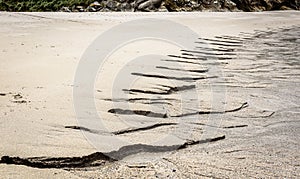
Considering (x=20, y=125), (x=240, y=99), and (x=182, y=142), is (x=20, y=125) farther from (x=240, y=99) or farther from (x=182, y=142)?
(x=240, y=99)

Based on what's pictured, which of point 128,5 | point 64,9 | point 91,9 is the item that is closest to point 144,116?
point 128,5

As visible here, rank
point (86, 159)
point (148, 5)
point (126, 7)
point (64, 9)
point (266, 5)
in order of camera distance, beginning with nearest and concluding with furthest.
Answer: point (86, 159) < point (148, 5) < point (126, 7) < point (64, 9) < point (266, 5)

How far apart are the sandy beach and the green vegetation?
31.6ft

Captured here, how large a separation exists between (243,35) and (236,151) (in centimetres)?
425

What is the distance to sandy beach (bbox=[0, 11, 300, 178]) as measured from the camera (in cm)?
117

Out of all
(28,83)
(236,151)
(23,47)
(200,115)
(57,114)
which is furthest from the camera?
(23,47)

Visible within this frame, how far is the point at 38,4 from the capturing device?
490 inches

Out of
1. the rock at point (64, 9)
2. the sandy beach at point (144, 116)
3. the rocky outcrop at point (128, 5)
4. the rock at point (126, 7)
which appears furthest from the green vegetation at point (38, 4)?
the sandy beach at point (144, 116)

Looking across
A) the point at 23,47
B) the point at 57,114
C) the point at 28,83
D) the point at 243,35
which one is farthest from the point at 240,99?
the point at 243,35

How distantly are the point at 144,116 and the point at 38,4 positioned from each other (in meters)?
11.8

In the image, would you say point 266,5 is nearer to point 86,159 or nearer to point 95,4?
point 95,4

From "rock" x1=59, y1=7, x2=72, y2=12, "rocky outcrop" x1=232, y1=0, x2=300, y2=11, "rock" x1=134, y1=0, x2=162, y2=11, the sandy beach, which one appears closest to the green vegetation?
"rock" x1=59, y1=7, x2=72, y2=12

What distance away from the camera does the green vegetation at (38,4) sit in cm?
1207

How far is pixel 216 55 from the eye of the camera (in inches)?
136
